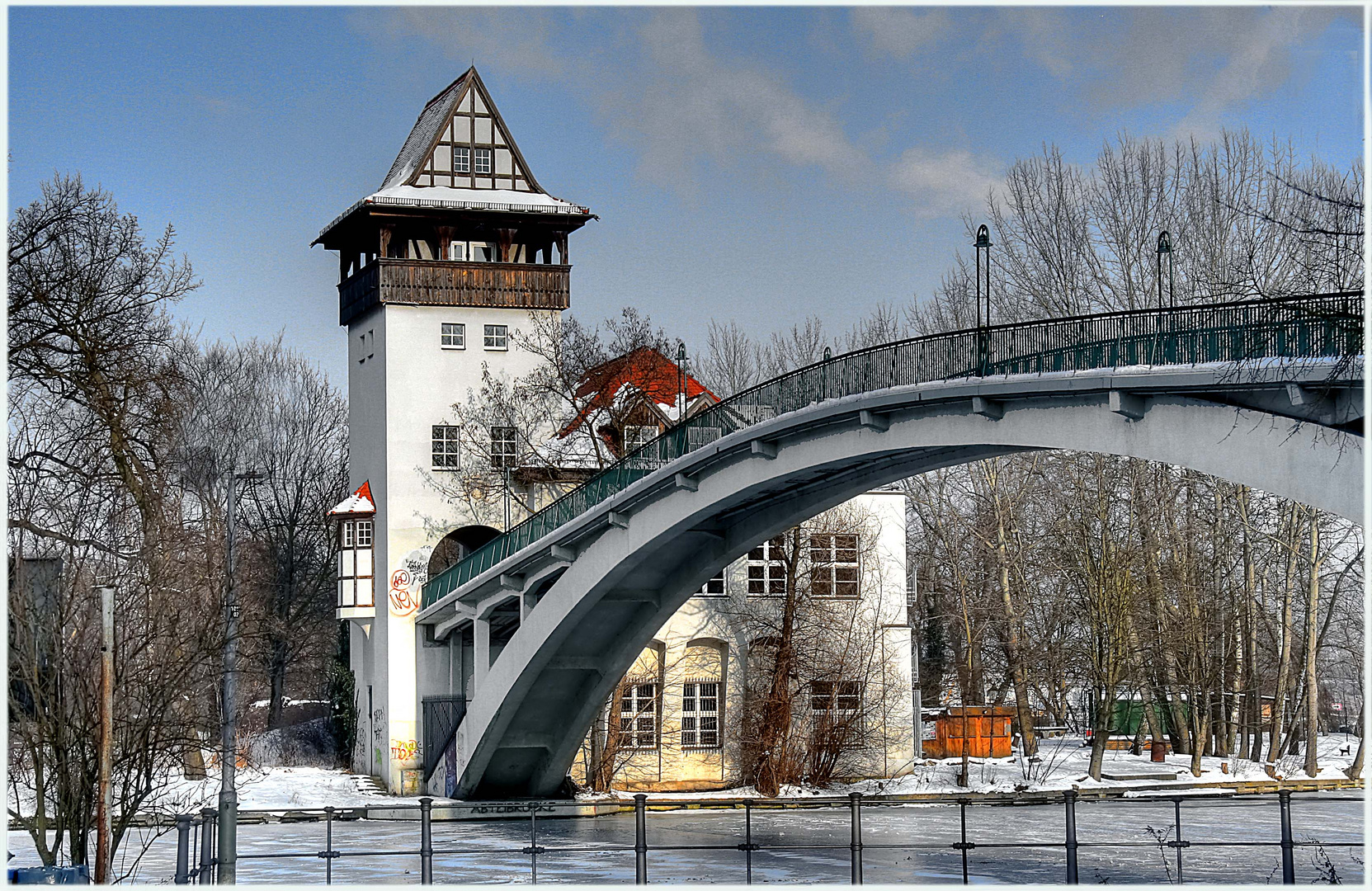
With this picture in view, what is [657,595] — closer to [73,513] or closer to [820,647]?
[820,647]

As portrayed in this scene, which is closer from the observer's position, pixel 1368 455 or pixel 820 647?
pixel 1368 455

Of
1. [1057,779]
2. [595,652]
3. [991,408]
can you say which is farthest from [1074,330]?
[1057,779]

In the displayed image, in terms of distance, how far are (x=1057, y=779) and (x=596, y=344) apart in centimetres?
1477

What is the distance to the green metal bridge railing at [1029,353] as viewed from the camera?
64.6 ft

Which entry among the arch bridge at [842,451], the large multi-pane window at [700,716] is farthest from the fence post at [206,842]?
the large multi-pane window at [700,716]

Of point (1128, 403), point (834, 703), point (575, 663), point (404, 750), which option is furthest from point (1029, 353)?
point (404, 750)

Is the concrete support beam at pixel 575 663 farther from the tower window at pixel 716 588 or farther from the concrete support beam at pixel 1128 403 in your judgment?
the concrete support beam at pixel 1128 403

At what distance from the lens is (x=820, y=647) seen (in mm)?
40781

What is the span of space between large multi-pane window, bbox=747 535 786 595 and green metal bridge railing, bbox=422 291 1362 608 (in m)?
7.00

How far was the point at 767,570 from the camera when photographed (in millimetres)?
41719

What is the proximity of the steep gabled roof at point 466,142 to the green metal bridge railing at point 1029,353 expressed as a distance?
35.0 ft

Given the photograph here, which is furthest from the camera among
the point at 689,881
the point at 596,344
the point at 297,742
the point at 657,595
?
the point at 297,742

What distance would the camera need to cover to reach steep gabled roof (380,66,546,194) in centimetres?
4341

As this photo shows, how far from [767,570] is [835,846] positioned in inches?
636
